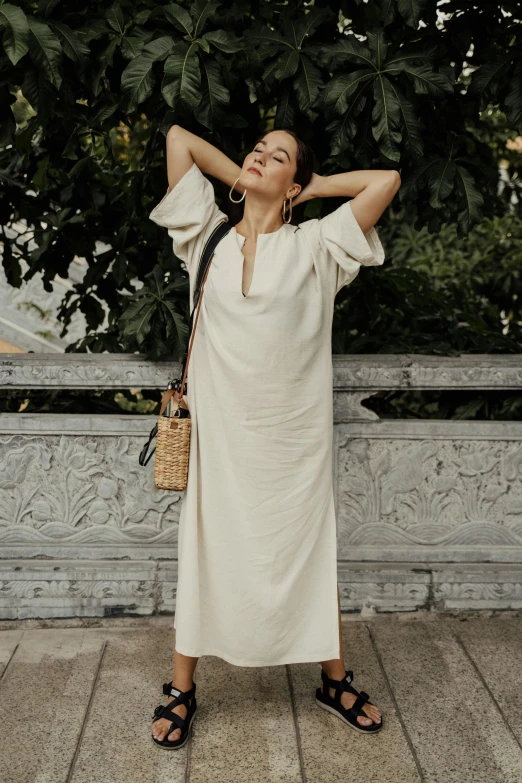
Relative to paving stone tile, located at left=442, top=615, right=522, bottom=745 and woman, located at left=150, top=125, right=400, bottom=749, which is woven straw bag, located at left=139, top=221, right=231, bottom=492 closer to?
woman, located at left=150, top=125, right=400, bottom=749

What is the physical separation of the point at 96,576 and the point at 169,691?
74 centimetres

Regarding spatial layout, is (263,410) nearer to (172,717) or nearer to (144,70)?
(172,717)

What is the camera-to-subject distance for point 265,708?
2.81 meters

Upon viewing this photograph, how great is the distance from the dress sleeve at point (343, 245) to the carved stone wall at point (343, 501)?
2.59 ft

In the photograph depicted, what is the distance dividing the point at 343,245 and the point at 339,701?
1.43 meters

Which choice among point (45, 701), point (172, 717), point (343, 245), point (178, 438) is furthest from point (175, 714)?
point (343, 245)

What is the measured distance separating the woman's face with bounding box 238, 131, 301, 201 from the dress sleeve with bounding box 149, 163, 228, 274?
0.13m

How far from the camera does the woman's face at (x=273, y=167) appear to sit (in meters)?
2.51

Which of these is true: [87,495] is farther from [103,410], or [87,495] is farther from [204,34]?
[204,34]

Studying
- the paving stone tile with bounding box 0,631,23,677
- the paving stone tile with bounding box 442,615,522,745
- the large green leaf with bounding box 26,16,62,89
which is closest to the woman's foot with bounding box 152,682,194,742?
the paving stone tile with bounding box 0,631,23,677

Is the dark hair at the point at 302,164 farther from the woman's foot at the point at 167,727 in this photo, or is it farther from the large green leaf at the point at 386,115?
the woman's foot at the point at 167,727

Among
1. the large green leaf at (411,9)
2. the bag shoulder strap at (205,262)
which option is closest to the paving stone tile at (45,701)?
the bag shoulder strap at (205,262)

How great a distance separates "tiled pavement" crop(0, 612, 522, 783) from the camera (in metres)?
2.48

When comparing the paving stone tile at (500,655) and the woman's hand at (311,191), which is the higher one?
the woman's hand at (311,191)
